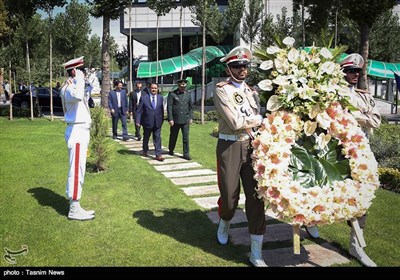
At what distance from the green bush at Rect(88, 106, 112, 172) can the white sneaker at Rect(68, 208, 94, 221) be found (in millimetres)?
2830

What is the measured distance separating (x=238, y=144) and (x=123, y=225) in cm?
216

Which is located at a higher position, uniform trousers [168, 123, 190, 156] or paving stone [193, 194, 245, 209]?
uniform trousers [168, 123, 190, 156]

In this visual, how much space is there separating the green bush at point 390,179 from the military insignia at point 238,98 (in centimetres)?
481

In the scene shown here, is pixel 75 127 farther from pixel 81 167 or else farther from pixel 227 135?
pixel 227 135

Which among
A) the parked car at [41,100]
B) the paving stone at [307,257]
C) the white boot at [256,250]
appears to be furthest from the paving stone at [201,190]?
the parked car at [41,100]

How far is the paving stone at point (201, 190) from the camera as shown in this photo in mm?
7090

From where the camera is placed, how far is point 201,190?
729 cm

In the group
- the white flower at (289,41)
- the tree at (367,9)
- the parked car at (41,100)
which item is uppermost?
the tree at (367,9)

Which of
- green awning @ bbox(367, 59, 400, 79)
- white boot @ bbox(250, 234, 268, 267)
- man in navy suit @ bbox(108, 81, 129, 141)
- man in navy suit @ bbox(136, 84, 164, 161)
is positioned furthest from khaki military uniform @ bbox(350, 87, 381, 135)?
green awning @ bbox(367, 59, 400, 79)

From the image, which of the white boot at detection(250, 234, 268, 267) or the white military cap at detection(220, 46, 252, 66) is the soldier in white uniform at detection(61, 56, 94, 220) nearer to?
the white military cap at detection(220, 46, 252, 66)

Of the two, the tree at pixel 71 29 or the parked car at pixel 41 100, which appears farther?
the tree at pixel 71 29

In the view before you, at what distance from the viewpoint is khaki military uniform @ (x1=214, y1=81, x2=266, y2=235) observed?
4.32 meters

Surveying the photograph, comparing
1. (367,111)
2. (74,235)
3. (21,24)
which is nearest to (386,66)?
(21,24)

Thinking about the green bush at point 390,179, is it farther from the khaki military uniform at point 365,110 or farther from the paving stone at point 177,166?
the paving stone at point 177,166
